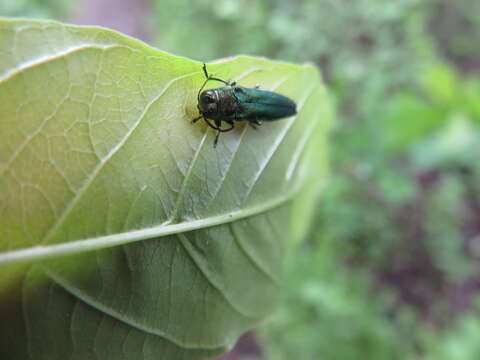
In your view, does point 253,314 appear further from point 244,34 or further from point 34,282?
point 244,34

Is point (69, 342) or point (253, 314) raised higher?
point (253, 314)

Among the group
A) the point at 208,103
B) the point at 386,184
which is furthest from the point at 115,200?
the point at 386,184

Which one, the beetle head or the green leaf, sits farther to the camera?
the beetle head

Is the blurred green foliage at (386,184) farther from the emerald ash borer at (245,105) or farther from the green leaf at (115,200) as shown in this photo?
the green leaf at (115,200)

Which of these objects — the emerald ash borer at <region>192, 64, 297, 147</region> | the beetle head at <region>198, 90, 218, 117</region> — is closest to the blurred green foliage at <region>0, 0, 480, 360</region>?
the emerald ash borer at <region>192, 64, 297, 147</region>

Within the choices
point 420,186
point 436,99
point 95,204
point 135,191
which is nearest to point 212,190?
point 135,191

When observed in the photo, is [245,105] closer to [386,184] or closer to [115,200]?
[115,200]

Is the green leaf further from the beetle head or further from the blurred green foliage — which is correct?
the blurred green foliage
